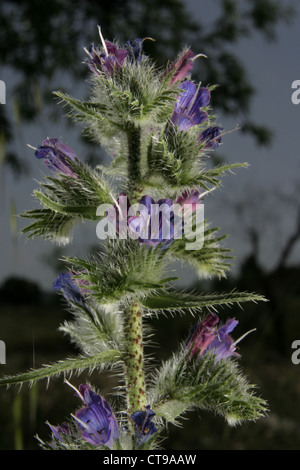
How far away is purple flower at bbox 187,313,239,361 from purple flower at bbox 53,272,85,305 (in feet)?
0.93

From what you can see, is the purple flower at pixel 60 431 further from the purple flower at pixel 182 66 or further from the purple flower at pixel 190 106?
the purple flower at pixel 182 66

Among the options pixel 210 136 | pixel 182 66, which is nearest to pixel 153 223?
pixel 210 136

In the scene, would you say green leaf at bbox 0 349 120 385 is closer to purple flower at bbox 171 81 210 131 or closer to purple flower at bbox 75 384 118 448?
purple flower at bbox 75 384 118 448

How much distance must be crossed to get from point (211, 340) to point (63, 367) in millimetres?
357

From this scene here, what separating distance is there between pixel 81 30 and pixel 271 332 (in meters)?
6.46

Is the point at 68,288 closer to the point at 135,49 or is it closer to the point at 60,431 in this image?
the point at 60,431

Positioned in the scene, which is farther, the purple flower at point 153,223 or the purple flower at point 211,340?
the purple flower at point 211,340

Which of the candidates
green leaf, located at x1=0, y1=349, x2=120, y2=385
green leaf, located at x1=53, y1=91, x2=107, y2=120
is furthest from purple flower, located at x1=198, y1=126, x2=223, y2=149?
green leaf, located at x1=0, y1=349, x2=120, y2=385

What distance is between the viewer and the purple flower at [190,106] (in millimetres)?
1280

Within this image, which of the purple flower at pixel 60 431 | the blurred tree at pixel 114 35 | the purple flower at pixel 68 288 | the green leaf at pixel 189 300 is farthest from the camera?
the blurred tree at pixel 114 35

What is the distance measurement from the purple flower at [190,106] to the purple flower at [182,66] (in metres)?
0.05

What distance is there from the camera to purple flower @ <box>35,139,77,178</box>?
1338 millimetres

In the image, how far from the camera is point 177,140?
1.27m

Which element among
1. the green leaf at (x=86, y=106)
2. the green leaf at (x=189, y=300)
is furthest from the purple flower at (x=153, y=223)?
the green leaf at (x=86, y=106)
